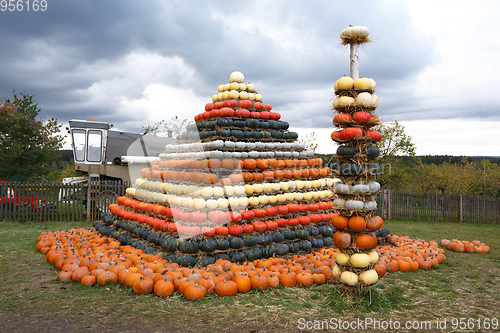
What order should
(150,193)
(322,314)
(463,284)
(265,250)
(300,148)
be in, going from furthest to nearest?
(300,148) → (150,193) → (265,250) → (463,284) → (322,314)

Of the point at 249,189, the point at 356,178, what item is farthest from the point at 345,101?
the point at 249,189

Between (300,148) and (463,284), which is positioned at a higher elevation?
(300,148)

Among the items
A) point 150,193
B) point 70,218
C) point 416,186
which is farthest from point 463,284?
point 416,186

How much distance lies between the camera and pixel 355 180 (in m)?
5.29

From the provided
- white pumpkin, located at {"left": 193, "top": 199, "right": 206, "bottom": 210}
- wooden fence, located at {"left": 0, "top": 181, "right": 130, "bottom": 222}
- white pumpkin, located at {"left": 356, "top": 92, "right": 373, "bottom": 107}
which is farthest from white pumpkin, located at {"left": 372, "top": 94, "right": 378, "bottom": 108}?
wooden fence, located at {"left": 0, "top": 181, "right": 130, "bottom": 222}

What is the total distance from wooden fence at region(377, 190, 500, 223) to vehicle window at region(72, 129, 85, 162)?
47.7ft

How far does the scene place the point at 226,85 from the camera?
955cm

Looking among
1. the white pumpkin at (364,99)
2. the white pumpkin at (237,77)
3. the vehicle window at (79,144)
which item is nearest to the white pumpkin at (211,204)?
the white pumpkin at (364,99)

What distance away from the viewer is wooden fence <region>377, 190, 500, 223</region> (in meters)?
14.9

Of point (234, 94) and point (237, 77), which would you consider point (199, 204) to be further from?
point (237, 77)

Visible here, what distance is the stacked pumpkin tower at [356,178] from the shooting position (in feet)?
16.5

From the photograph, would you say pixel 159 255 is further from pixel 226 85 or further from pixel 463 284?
pixel 463 284

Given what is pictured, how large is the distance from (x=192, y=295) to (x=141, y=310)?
2.53ft

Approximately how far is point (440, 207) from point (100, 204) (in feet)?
51.4
